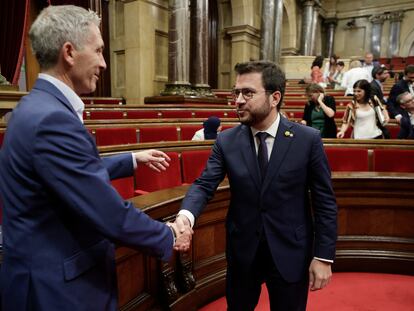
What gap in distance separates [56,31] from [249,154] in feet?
2.42

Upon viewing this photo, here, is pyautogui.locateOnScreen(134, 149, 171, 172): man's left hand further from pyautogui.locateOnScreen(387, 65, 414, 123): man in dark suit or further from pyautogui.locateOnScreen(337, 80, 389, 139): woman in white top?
pyautogui.locateOnScreen(387, 65, 414, 123): man in dark suit

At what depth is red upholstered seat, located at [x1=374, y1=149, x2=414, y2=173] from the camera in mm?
2904

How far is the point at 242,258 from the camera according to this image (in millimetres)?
1249

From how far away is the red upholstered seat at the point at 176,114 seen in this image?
18.2ft

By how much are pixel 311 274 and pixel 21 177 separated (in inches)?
38.7

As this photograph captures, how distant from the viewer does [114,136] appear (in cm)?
354

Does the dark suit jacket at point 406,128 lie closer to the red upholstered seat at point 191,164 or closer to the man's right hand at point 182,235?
the red upholstered seat at point 191,164

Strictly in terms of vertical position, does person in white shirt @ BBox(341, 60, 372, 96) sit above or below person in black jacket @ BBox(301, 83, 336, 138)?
above

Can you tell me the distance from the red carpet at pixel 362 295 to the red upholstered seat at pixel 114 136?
206 cm

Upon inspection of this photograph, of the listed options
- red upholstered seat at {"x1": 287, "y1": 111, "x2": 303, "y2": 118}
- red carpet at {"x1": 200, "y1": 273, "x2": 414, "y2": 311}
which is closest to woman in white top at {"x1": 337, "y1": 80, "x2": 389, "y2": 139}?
red carpet at {"x1": 200, "y1": 273, "x2": 414, "y2": 311}

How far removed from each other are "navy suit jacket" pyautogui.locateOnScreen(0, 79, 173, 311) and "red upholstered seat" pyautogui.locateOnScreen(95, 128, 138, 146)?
2.71 meters

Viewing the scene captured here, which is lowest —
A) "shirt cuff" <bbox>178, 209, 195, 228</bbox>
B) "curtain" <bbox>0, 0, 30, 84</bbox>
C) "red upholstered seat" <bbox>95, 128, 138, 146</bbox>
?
"shirt cuff" <bbox>178, 209, 195, 228</bbox>

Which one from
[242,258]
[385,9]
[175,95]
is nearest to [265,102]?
[242,258]

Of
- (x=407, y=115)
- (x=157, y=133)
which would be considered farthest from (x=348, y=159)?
(x=157, y=133)
